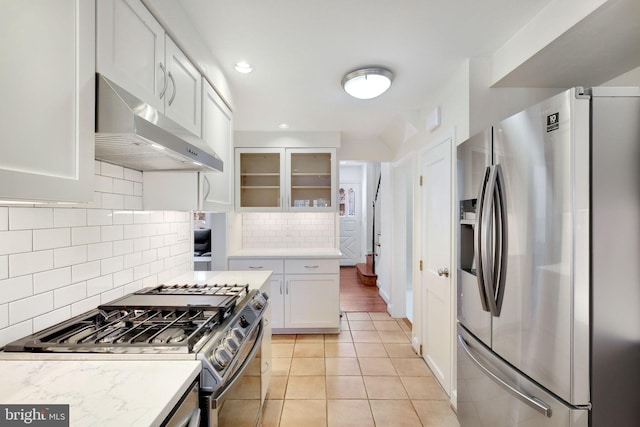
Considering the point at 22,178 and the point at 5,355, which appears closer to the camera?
the point at 22,178

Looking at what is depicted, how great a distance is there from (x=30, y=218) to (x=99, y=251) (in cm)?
37

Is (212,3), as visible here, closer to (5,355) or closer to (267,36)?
(267,36)

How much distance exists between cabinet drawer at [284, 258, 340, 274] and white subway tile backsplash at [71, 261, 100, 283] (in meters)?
2.12

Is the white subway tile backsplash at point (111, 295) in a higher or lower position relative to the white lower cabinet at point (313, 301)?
higher

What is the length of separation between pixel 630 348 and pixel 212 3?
2201mm

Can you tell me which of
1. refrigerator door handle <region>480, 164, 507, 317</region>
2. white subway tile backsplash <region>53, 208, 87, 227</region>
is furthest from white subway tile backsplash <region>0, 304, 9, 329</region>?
refrigerator door handle <region>480, 164, 507, 317</region>

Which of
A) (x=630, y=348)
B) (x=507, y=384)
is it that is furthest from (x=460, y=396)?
(x=630, y=348)

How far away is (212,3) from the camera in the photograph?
145cm

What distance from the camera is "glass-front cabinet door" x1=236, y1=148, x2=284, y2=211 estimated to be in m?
3.74

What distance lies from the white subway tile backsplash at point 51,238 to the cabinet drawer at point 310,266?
90.6 inches

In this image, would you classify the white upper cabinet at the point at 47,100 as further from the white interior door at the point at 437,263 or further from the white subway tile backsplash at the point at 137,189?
the white interior door at the point at 437,263

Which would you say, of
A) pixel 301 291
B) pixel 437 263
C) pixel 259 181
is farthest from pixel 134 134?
pixel 259 181

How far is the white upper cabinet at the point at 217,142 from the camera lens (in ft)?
6.15

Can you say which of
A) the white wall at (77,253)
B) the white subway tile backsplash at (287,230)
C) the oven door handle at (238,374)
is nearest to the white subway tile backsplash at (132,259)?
the white wall at (77,253)
